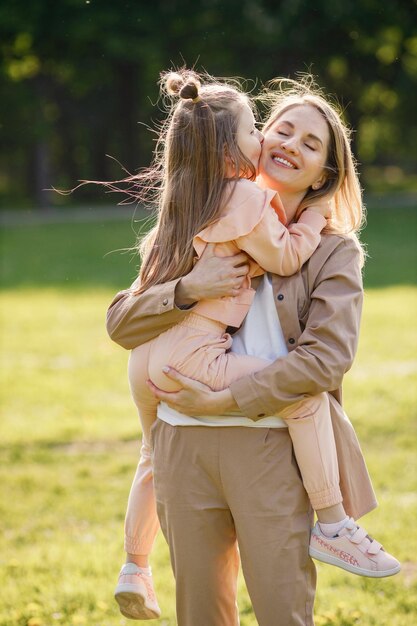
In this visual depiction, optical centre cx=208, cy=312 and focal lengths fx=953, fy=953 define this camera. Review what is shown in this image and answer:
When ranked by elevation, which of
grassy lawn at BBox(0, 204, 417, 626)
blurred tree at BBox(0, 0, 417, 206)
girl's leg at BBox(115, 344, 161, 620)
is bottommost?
grassy lawn at BBox(0, 204, 417, 626)

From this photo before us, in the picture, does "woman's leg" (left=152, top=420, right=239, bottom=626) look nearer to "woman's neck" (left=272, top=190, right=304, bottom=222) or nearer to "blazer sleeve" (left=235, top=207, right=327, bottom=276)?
Result: "blazer sleeve" (left=235, top=207, right=327, bottom=276)

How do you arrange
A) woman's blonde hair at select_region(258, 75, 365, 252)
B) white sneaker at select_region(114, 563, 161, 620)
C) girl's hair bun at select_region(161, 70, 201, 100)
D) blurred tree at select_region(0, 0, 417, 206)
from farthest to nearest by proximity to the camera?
blurred tree at select_region(0, 0, 417, 206)
white sneaker at select_region(114, 563, 161, 620)
woman's blonde hair at select_region(258, 75, 365, 252)
girl's hair bun at select_region(161, 70, 201, 100)

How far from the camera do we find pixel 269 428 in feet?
9.52

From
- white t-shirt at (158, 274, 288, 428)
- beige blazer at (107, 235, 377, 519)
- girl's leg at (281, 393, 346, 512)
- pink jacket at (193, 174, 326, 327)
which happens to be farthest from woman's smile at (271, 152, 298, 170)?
girl's leg at (281, 393, 346, 512)

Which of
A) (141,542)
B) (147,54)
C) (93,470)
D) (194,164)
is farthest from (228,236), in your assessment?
(147,54)

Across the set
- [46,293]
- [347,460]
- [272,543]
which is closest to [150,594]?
[272,543]

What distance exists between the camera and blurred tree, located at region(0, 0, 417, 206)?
30.2m

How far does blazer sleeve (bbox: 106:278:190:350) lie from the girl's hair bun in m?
0.57

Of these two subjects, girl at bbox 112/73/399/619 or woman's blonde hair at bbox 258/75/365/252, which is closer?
girl at bbox 112/73/399/619

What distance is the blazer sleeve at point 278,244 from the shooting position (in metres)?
2.86

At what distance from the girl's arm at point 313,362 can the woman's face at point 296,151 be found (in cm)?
26

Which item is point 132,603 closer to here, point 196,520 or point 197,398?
point 196,520

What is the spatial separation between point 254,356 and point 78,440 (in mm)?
5537

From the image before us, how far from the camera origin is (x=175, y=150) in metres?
2.96
